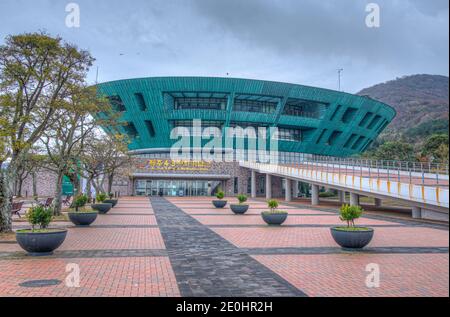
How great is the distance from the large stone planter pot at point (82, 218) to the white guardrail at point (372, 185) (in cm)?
1496

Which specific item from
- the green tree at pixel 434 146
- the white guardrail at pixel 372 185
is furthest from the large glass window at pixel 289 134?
the white guardrail at pixel 372 185

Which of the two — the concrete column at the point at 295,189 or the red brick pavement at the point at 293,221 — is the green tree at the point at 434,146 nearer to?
the concrete column at the point at 295,189

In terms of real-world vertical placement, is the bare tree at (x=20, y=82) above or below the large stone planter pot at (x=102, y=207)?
above

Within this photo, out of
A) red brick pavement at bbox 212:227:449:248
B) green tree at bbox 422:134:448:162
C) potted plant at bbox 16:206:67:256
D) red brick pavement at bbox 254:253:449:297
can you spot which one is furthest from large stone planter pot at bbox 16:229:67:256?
green tree at bbox 422:134:448:162

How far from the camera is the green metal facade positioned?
184 feet

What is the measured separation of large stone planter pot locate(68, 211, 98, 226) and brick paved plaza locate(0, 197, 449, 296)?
2362 millimetres

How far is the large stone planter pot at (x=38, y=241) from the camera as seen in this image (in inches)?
422

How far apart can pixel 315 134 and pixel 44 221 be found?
56475 millimetres

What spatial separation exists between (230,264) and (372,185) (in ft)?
53.6

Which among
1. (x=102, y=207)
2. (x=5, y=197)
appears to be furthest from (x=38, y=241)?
(x=102, y=207)

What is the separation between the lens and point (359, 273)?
8734 millimetres

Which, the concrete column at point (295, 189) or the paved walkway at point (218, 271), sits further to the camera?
the concrete column at point (295, 189)
